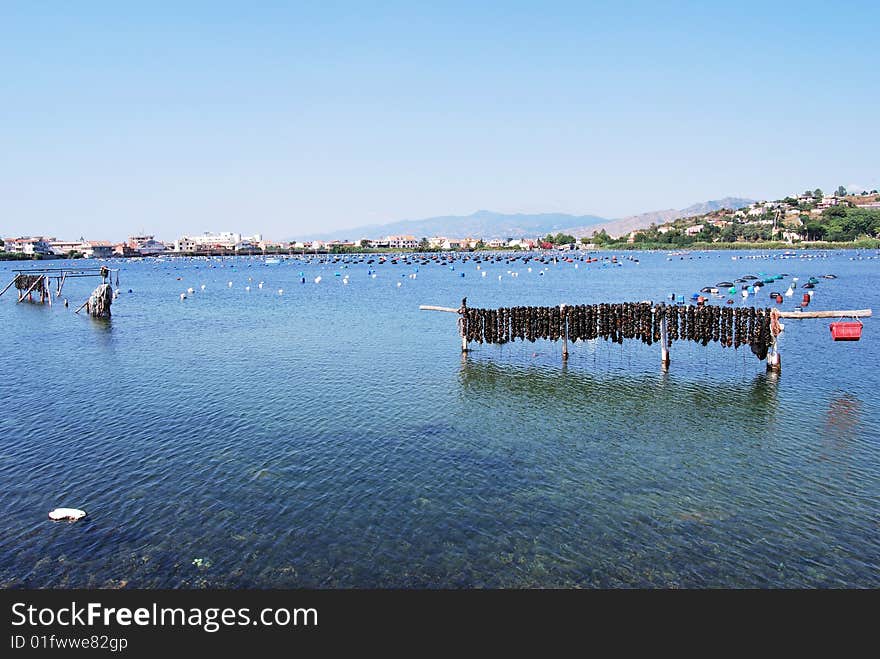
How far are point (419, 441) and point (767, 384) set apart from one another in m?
20.5

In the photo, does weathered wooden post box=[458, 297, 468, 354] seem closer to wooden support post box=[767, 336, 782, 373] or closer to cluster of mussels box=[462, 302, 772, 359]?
cluster of mussels box=[462, 302, 772, 359]

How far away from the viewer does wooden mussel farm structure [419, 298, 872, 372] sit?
115 ft

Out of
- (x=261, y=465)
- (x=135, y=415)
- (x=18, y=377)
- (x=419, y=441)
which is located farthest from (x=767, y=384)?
(x=18, y=377)

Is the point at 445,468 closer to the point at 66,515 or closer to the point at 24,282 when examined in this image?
the point at 66,515

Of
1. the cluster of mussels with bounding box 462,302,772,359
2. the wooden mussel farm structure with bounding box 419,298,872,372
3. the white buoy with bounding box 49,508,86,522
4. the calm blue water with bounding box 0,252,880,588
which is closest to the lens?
the calm blue water with bounding box 0,252,880,588

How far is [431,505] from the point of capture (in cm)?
1855

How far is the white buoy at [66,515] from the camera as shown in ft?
57.6

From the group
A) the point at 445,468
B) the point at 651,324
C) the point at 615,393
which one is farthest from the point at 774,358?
the point at 445,468

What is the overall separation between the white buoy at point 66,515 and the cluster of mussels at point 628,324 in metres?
27.2

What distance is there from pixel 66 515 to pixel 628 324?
3011 cm

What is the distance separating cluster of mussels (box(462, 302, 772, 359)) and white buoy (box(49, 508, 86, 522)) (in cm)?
2723

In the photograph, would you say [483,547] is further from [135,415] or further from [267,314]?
[267,314]

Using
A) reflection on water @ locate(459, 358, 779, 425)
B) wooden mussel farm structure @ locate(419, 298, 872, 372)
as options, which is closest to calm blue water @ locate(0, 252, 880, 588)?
reflection on water @ locate(459, 358, 779, 425)

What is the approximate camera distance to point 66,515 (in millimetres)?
17609
